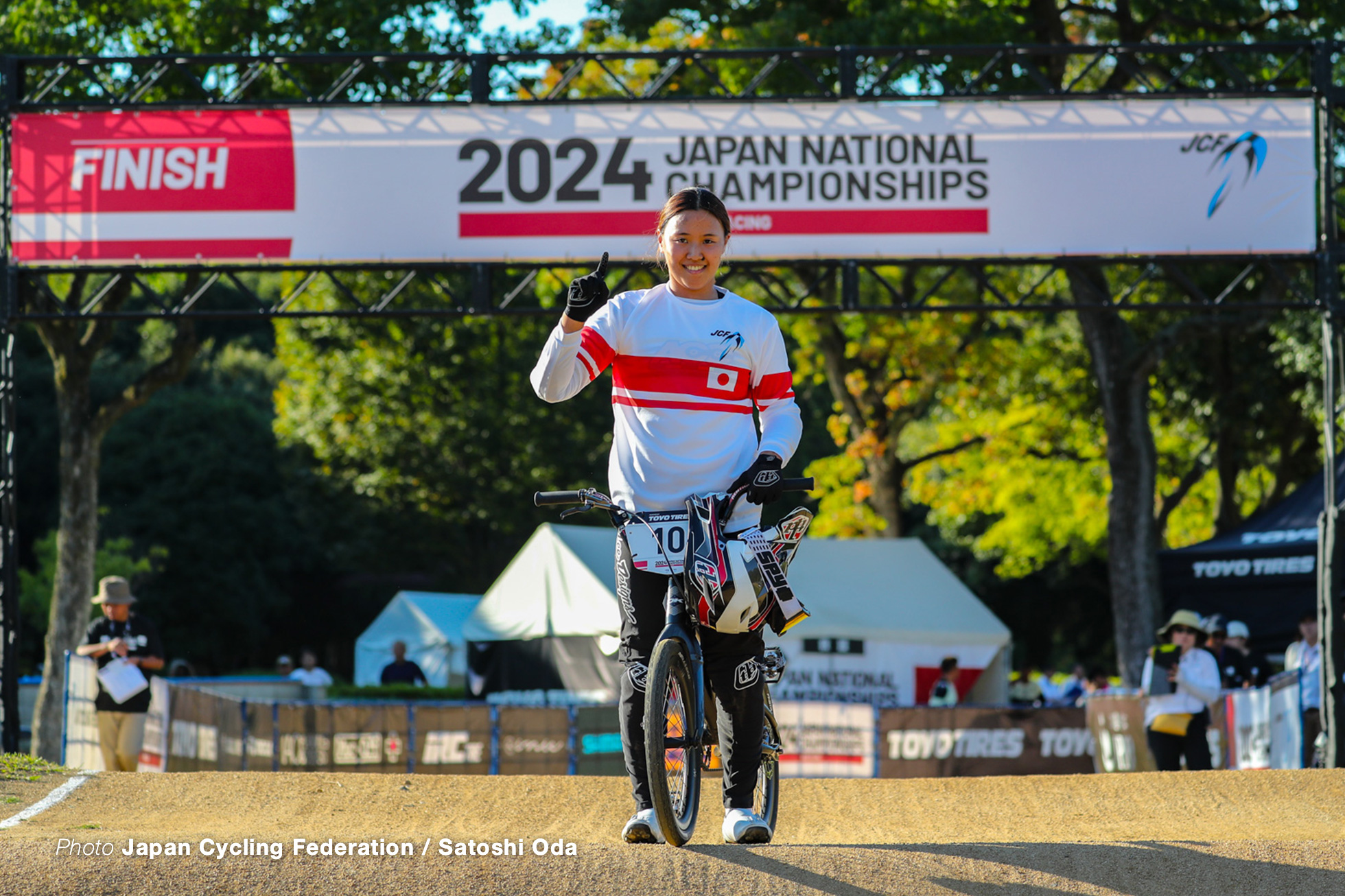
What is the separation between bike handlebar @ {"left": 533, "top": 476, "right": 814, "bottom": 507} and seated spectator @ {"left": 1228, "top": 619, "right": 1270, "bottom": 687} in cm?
998

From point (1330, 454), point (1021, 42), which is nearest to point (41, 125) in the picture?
point (1330, 454)

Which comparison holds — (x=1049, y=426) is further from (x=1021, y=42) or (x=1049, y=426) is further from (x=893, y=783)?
(x=893, y=783)

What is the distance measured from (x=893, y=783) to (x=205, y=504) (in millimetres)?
36890

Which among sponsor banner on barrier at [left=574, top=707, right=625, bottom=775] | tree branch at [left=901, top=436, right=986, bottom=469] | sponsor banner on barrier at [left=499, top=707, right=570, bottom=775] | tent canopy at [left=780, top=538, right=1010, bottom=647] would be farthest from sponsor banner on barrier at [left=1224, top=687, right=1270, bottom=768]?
tree branch at [left=901, top=436, right=986, bottom=469]

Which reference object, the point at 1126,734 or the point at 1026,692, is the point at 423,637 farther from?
the point at 1126,734

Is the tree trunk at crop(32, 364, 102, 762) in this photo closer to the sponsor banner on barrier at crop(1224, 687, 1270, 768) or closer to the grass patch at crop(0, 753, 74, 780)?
the grass patch at crop(0, 753, 74, 780)

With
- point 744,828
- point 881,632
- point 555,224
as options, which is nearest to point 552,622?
point 881,632

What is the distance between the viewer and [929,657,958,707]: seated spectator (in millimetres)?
15758

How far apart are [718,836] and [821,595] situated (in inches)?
451

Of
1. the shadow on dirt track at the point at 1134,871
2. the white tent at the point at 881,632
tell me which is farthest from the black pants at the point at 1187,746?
the white tent at the point at 881,632

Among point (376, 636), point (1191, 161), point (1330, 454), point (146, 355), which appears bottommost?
point (376, 636)

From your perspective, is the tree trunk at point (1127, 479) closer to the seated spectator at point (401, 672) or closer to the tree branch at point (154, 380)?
the seated spectator at point (401, 672)

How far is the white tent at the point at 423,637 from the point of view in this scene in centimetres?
2628

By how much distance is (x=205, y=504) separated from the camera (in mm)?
40875
